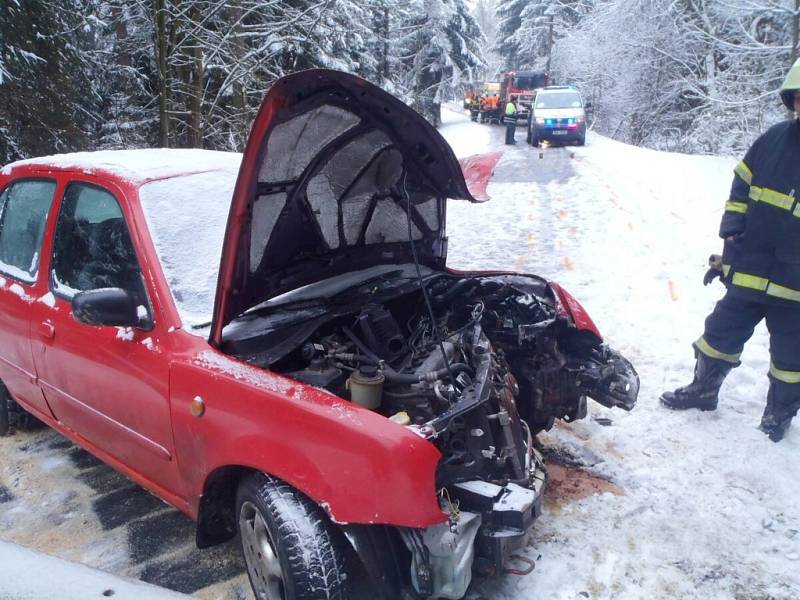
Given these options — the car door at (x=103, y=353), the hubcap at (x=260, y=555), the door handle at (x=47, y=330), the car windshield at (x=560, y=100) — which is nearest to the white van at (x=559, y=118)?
the car windshield at (x=560, y=100)

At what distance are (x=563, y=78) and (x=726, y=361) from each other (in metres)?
40.3

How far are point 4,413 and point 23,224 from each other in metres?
1.34

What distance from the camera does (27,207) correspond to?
3.51 m

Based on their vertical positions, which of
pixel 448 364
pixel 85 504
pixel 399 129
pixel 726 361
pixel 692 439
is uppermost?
pixel 399 129

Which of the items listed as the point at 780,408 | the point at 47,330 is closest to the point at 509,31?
the point at 780,408

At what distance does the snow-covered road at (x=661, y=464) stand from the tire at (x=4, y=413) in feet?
10.7

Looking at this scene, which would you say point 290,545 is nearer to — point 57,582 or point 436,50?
point 57,582

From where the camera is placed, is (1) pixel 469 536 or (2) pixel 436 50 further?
(2) pixel 436 50

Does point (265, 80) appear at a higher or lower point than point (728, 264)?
higher

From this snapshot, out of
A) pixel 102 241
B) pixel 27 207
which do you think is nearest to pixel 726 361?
pixel 102 241

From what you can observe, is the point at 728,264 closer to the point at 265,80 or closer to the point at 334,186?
the point at 334,186

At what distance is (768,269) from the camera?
12.1 feet

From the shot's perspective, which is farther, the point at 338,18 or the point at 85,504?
the point at 338,18

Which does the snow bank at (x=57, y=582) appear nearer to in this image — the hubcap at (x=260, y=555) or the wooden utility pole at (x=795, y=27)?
the hubcap at (x=260, y=555)
